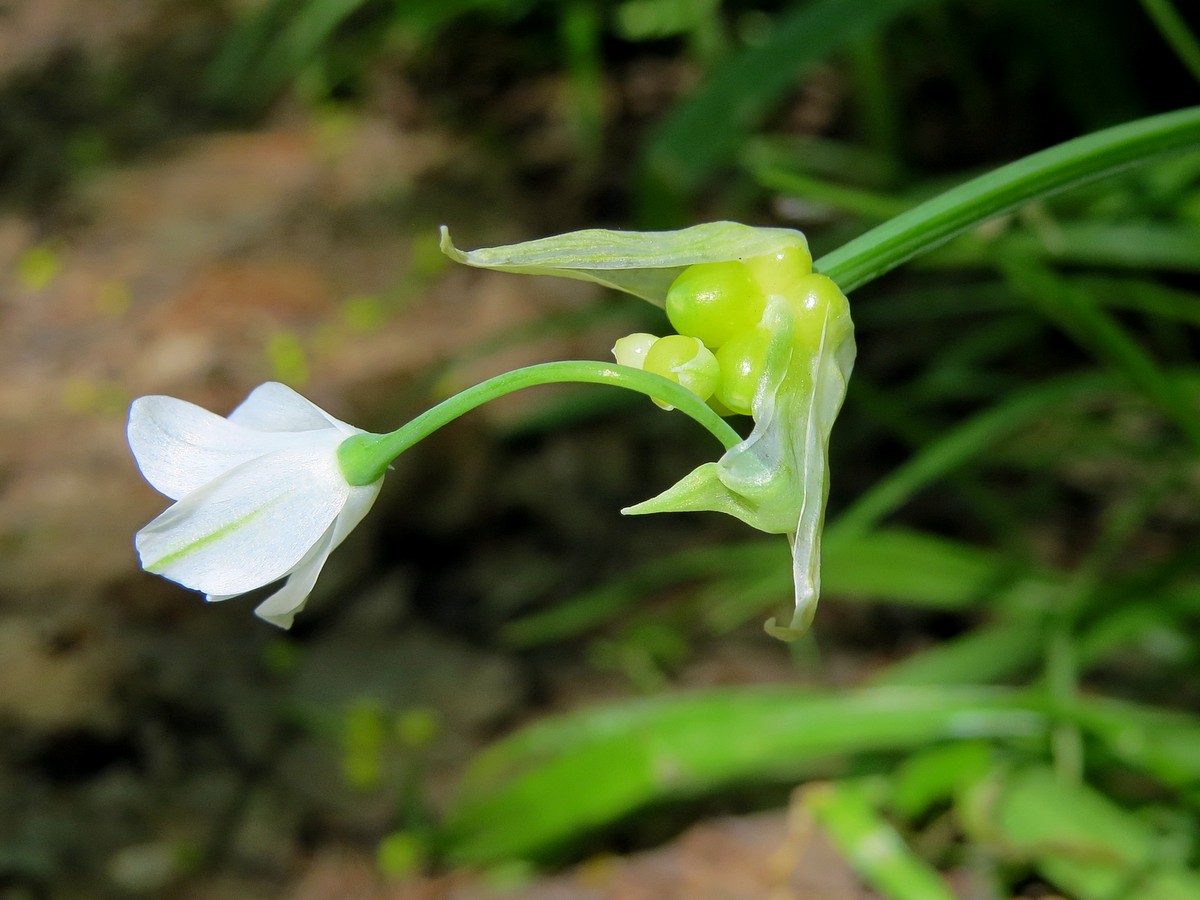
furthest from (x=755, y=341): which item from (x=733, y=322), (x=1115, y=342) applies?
(x=1115, y=342)

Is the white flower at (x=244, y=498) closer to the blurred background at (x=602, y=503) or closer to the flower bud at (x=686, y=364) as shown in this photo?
the flower bud at (x=686, y=364)

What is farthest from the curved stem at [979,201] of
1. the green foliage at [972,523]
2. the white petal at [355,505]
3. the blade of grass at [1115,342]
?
the blade of grass at [1115,342]

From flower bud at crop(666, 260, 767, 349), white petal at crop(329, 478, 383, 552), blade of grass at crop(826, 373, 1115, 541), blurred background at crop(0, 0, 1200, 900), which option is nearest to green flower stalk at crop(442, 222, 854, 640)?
flower bud at crop(666, 260, 767, 349)

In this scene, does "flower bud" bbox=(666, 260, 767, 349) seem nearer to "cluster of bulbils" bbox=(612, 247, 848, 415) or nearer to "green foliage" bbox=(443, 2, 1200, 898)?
"cluster of bulbils" bbox=(612, 247, 848, 415)

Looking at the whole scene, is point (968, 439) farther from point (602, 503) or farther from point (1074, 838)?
point (602, 503)

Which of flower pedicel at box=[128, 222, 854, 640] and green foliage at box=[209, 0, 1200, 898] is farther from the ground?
flower pedicel at box=[128, 222, 854, 640]

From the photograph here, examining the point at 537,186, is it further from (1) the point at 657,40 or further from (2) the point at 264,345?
(2) the point at 264,345
